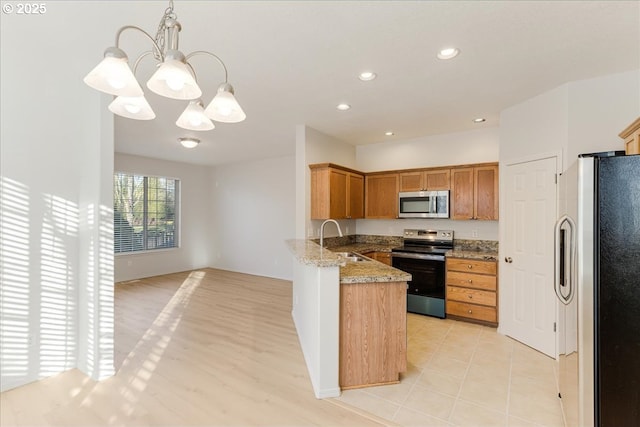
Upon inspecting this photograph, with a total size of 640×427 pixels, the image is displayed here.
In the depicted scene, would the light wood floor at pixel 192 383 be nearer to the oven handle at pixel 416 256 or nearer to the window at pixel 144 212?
the oven handle at pixel 416 256

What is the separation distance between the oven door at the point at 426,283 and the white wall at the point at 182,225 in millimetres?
5546

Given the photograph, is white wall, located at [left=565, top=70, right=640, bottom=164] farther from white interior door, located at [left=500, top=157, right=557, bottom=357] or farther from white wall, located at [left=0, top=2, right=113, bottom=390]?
white wall, located at [left=0, top=2, right=113, bottom=390]

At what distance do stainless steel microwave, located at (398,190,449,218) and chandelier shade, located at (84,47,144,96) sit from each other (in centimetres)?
413

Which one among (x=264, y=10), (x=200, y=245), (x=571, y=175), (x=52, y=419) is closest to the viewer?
(x=571, y=175)

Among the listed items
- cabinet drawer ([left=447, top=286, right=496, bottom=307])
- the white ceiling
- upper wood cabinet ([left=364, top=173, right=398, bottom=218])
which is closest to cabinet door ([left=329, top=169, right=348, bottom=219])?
upper wood cabinet ([left=364, top=173, right=398, bottom=218])

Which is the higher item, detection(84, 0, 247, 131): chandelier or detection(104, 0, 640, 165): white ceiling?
detection(104, 0, 640, 165): white ceiling

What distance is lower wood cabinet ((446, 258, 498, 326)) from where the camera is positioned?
12.4 feet

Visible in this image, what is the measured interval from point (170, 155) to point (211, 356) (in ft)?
16.4

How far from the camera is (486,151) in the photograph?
4520 mm

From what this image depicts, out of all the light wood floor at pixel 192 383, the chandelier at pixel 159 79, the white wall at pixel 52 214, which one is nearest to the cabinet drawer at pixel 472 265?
the light wood floor at pixel 192 383

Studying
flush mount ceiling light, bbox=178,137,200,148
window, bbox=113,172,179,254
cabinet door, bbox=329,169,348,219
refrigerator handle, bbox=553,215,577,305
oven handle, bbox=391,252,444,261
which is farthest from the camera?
window, bbox=113,172,179,254

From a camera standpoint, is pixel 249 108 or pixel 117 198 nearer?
pixel 249 108

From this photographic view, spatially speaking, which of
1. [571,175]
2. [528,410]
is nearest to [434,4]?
[571,175]

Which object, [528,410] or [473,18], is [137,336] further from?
[473,18]
